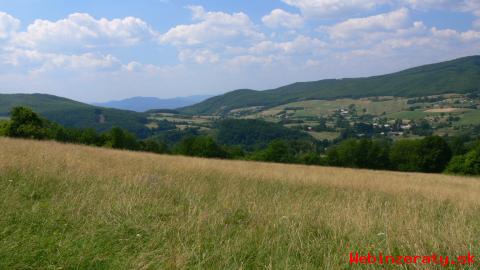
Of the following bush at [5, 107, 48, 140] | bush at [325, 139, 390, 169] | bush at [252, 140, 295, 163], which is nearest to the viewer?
bush at [5, 107, 48, 140]

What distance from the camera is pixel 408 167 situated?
66.8m

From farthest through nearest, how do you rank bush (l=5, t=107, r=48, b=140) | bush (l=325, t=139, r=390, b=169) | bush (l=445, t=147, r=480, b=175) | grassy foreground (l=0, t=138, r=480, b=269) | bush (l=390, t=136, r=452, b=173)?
bush (l=325, t=139, r=390, b=169), bush (l=390, t=136, r=452, b=173), bush (l=445, t=147, r=480, b=175), bush (l=5, t=107, r=48, b=140), grassy foreground (l=0, t=138, r=480, b=269)

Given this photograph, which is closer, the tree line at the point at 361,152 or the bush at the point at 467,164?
the bush at the point at 467,164

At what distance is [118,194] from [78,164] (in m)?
3.33

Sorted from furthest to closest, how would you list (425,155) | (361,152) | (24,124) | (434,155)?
(361,152)
(425,155)
(434,155)
(24,124)

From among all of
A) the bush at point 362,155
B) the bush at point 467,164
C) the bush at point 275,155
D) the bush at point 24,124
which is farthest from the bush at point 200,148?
the bush at point 467,164

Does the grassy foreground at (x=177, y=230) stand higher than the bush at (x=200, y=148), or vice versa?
the grassy foreground at (x=177, y=230)

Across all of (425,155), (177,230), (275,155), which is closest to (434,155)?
(425,155)

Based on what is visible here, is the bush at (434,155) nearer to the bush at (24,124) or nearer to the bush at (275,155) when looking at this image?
the bush at (275,155)

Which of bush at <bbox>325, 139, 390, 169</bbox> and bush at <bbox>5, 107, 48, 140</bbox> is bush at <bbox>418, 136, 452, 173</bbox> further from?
bush at <bbox>5, 107, 48, 140</bbox>

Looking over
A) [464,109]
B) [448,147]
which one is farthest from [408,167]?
[464,109]

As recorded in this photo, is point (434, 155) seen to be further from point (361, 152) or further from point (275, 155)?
point (275, 155)

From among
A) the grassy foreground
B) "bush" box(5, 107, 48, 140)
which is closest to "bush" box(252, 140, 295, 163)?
"bush" box(5, 107, 48, 140)

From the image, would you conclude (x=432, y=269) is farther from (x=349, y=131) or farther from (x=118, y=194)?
(x=349, y=131)
